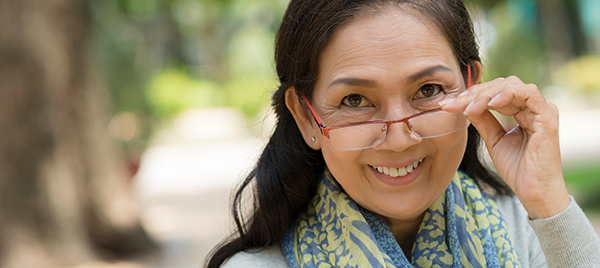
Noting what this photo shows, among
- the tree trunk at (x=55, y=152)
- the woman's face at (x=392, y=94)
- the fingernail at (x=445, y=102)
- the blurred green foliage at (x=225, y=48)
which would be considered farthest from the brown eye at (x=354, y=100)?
the blurred green foliage at (x=225, y=48)

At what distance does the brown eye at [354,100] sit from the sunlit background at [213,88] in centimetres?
61

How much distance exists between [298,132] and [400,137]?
0.61m

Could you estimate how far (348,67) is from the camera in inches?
70.4

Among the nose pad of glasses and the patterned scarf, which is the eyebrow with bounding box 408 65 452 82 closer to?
the nose pad of glasses

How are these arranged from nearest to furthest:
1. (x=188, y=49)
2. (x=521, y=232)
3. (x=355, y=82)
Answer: (x=355, y=82)
(x=521, y=232)
(x=188, y=49)

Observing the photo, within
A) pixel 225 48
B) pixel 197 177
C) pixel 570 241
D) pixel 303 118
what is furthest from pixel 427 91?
pixel 225 48

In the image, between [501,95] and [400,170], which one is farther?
[400,170]

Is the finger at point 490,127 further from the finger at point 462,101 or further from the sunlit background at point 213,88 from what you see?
the sunlit background at point 213,88

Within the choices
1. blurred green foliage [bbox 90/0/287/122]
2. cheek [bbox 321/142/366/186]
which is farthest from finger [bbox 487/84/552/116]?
blurred green foliage [bbox 90/0/287/122]

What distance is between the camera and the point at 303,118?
6.82ft

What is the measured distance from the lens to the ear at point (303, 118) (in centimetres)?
204

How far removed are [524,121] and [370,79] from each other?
0.49m

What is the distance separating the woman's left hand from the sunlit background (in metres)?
0.63

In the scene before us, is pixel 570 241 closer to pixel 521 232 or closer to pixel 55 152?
pixel 521 232
